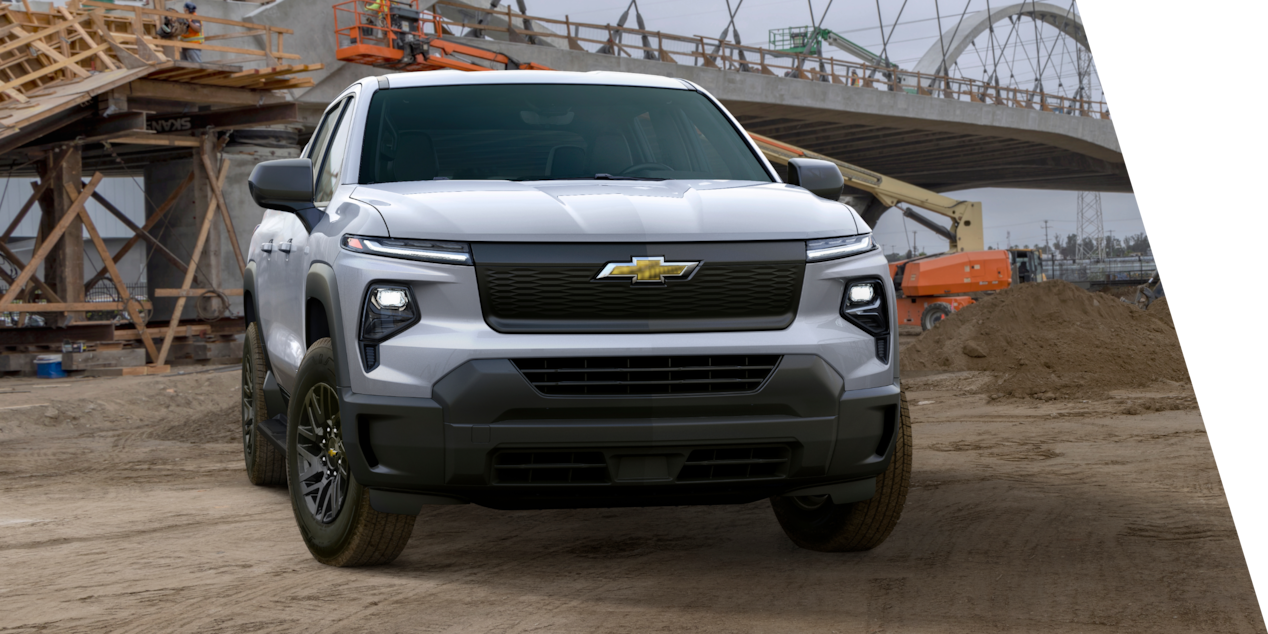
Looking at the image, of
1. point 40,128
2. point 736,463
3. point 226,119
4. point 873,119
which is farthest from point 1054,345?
point 873,119

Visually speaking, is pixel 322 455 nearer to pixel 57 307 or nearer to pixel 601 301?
pixel 601 301

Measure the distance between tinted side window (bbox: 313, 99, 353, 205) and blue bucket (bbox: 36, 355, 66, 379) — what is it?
53.1ft

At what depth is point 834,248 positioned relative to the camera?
452 cm

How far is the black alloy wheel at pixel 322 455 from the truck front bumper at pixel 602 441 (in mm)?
393

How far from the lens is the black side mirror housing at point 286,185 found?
16.8ft

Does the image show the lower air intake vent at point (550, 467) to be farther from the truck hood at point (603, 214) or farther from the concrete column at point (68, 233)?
the concrete column at point (68, 233)

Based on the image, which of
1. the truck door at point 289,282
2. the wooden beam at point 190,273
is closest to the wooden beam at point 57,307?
the wooden beam at point 190,273

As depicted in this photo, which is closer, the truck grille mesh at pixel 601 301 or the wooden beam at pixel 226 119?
the truck grille mesh at pixel 601 301

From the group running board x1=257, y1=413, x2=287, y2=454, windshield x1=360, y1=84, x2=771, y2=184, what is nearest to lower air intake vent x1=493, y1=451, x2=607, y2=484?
windshield x1=360, y1=84, x2=771, y2=184

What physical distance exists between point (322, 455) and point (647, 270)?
1672 mm

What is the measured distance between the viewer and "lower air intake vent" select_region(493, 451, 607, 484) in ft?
13.8

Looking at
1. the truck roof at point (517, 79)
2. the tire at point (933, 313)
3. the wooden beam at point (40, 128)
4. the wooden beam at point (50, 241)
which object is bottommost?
the tire at point (933, 313)

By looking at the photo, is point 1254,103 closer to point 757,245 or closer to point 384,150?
point 757,245

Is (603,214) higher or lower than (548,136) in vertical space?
lower
